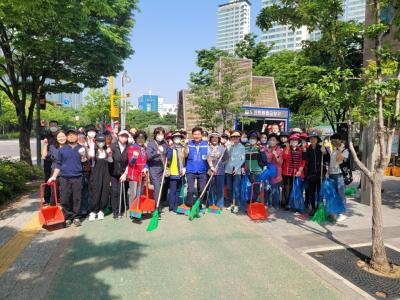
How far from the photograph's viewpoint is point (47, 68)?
37.2ft

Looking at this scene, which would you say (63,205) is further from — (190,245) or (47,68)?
(47,68)

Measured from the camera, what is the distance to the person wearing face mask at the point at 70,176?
583 centimetres

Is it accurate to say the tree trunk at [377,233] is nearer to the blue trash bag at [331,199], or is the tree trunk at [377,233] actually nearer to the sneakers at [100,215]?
the blue trash bag at [331,199]

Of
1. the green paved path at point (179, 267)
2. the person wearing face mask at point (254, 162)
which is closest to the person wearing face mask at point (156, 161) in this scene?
the green paved path at point (179, 267)

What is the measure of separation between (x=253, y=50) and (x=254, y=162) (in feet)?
72.7

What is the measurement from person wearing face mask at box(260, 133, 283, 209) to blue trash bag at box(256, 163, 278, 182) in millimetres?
68

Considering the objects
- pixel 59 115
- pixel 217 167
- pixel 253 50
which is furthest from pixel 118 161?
pixel 59 115

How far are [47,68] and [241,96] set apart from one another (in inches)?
284

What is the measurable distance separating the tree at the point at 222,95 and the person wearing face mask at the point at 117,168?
5180 mm

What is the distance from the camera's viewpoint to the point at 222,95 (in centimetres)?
1102

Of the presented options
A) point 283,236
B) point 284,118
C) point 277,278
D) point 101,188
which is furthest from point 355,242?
point 284,118

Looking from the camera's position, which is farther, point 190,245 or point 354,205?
point 354,205

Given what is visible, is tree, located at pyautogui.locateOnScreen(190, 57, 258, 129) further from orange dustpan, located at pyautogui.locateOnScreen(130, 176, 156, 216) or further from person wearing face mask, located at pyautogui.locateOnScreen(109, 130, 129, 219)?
orange dustpan, located at pyautogui.locateOnScreen(130, 176, 156, 216)

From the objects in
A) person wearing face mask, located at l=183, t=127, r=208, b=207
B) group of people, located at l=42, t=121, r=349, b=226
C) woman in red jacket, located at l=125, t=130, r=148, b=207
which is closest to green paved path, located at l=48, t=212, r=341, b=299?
group of people, located at l=42, t=121, r=349, b=226
